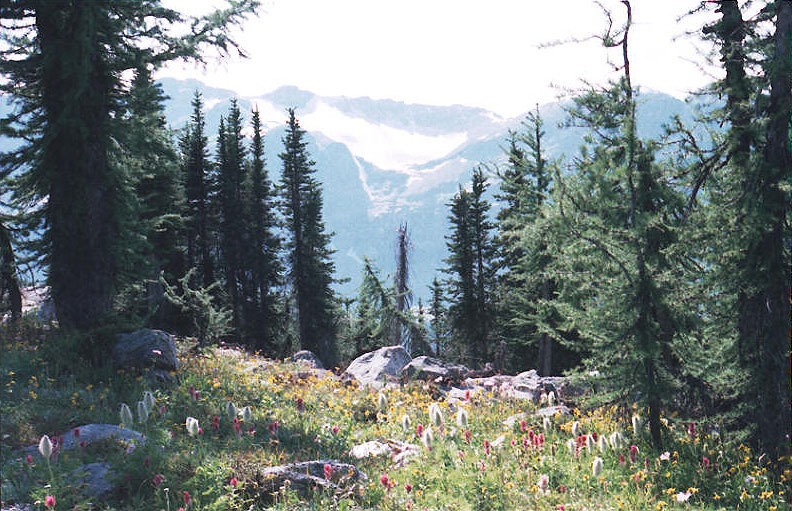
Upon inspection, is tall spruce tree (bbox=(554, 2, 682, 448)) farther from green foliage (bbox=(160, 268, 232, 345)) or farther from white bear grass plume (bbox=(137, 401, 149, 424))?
green foliage (bbox=(160, 268, 232, 345))

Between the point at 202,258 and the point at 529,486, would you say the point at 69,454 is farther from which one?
the point at 202,258

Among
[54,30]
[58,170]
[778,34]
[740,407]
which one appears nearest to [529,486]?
[740,407]

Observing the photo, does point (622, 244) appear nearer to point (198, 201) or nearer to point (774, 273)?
point (774, 273)

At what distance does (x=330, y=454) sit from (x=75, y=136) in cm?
Result: 989

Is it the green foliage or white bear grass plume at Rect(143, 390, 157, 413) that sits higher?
white bear grass plume at Rect(143, 390, 157, 413)

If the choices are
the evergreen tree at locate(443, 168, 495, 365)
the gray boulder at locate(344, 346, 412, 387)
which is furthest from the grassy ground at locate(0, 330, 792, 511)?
the evergreen tree at locate(443, 168, 495, 365)

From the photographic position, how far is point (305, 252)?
41281 mm

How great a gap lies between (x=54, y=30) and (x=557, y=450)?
1396cm

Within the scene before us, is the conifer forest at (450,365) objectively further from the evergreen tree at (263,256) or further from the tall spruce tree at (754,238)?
the evergreen tree at (263,256)

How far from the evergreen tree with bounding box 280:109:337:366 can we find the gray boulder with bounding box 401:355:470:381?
26353mm

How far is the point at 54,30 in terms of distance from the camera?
12547 millimetres

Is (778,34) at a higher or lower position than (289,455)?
higher

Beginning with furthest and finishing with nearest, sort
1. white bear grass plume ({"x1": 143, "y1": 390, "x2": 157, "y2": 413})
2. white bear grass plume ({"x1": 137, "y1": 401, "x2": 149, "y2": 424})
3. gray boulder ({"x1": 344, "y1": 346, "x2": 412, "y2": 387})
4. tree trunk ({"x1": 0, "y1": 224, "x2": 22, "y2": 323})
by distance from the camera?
gray boulder ({"x1": 344, "y1": 346, "x2": 412, "y2": 387}) → tree trunk ({"x1": 0, "y1": 224, "x2": 22, "y2": 323}) → white bear grass plume ({"x1": 143, "y1": 390, "x2": 157, "y2": 413}) → white bear grass plume ({"x1": 137, "y1": 401, "x2": 149, "y2": 424})

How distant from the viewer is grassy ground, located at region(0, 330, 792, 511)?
595cm
